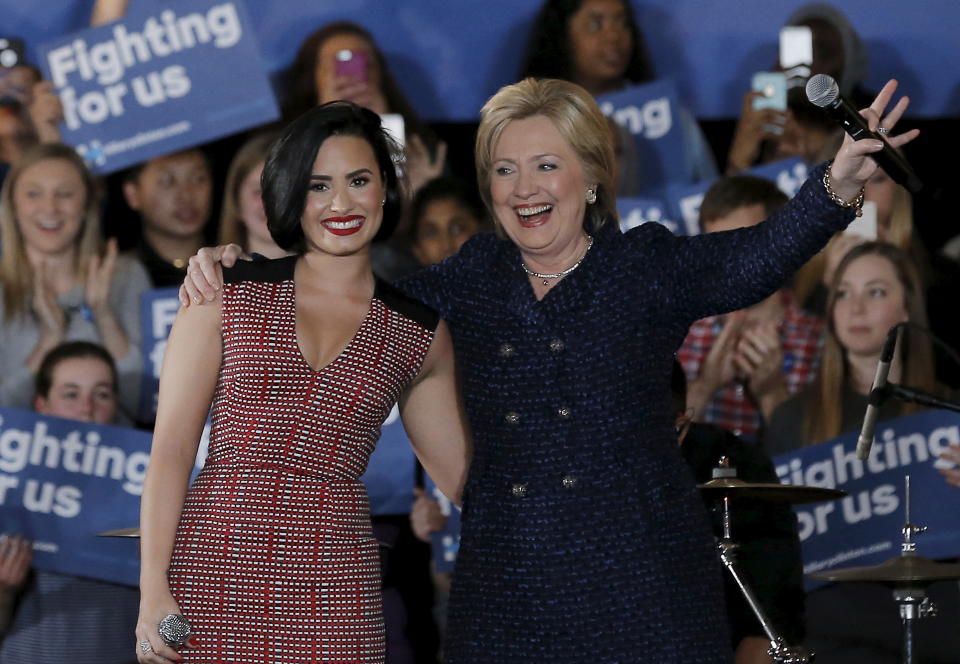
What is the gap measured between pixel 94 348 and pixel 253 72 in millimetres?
1178

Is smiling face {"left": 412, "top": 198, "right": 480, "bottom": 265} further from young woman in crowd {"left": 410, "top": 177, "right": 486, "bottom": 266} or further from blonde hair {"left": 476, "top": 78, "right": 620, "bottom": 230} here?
blonde hair {"left": 476, "top": 78, "right": 620, "bottom": 230}

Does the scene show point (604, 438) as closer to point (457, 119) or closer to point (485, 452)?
point (485, 452)

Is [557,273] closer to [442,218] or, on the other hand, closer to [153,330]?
[442,218]

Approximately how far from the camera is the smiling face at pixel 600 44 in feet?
18.8

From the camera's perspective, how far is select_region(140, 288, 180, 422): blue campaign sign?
17.7ft

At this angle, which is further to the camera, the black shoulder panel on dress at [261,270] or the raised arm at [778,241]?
the black shoulder panel on dress at [261,270]

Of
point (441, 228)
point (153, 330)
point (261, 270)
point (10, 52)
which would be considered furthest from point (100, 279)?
point (261, 270)

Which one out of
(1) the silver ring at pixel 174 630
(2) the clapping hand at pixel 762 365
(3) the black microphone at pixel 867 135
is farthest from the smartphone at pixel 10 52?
(3) the black microphone at pixel 867 135

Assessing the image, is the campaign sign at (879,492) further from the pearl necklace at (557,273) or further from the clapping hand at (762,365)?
the pearl necklace at (557,273)

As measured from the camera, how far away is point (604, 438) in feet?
8.26

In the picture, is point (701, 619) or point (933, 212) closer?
point (701, 619)

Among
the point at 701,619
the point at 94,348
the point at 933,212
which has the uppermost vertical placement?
the point at 933,212

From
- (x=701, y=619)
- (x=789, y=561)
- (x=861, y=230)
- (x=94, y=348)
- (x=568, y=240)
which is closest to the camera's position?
(x=701, y=619)

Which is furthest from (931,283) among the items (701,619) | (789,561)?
(701,619)
